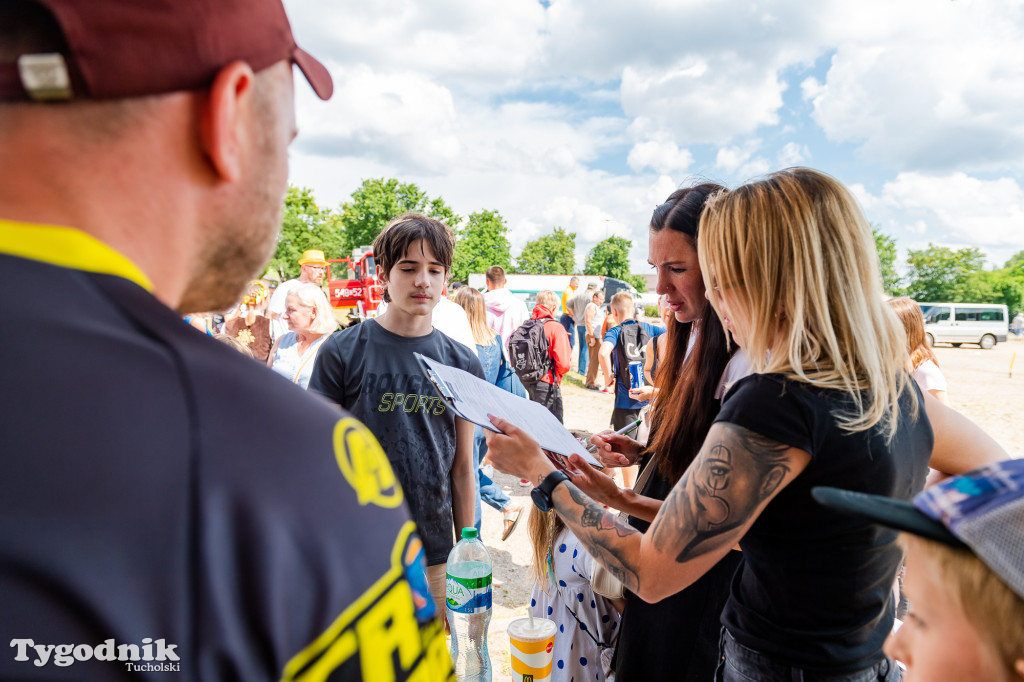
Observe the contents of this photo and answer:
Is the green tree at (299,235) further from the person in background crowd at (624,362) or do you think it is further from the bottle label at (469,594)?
the bottle label at (469,594)

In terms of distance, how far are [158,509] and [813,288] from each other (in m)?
1.38

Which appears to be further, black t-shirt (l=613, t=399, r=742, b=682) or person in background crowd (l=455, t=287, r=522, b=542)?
person in background crowd (l=455, t=287, r=522, b=542)

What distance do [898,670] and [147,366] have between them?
6.19 feet

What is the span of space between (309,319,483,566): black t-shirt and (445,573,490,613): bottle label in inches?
25.5

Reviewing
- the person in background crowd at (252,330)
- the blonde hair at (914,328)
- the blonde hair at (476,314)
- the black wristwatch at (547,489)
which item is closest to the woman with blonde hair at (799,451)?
the black wristwatch at (547,489)

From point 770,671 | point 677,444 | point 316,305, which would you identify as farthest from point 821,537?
point 316,305

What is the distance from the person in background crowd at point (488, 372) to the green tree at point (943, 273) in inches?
2337

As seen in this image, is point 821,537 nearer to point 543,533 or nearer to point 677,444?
point 677,444

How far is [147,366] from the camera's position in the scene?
0.52m

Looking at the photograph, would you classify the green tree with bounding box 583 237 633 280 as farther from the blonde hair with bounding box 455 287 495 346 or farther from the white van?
the blonde hair with bounding box 455 287 495 346

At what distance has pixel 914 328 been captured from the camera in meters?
4.47

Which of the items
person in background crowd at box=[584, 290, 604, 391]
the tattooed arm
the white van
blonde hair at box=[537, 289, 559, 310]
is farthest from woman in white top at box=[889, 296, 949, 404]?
the white van

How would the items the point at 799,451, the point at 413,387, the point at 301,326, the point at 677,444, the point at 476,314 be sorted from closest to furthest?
1. the point at 799,451
2. the point at 677,444
3. the point at 413,387
4. the point at 301,326
5. the point at 476,314

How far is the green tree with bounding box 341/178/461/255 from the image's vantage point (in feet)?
158
